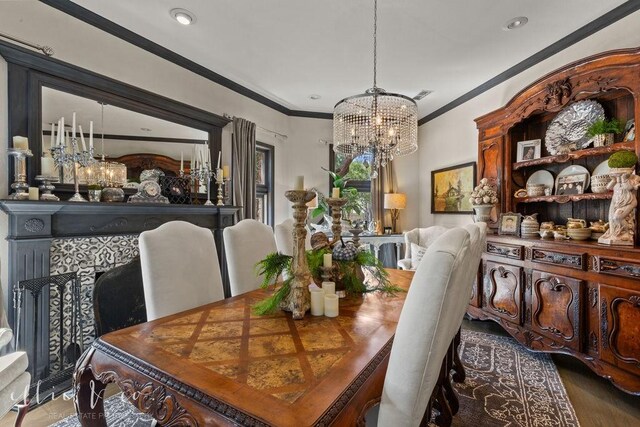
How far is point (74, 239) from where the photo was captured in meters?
2.21

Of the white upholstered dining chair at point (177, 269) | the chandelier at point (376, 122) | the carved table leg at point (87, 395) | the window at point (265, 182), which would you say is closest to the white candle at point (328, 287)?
the white upholstered dining chair at point (177, 269)

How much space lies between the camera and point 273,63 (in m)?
3.24

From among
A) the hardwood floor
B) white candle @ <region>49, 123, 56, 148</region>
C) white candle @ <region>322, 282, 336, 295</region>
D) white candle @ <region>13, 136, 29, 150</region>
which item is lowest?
the hardwood floor

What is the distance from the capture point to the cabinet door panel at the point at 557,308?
7.10 feet

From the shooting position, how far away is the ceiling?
2291 mm

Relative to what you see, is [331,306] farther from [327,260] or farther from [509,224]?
[509,224]

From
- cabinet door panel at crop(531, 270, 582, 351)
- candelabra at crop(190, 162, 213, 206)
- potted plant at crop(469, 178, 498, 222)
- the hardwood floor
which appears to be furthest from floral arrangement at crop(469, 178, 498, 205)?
candelabra at crop(190, 162, 213, 206)

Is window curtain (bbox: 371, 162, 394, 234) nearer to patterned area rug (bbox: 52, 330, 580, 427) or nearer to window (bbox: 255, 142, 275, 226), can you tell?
window (bbox: 255, 142, 275, 226)

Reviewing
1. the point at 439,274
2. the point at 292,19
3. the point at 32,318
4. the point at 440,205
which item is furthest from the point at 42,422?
the point at 440,205

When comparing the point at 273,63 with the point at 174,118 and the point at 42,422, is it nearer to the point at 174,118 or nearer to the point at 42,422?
the point at 174,118

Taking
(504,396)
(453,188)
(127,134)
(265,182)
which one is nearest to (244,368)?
(504,396)

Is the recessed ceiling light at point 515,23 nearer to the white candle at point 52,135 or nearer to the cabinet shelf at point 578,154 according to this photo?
the cabinet shelf at point 578,154

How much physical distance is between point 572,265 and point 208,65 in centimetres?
388

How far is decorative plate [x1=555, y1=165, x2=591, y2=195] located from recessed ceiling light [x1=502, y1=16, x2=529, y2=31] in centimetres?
134
